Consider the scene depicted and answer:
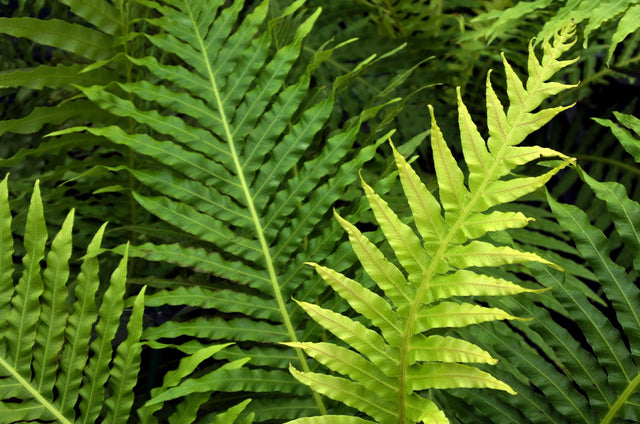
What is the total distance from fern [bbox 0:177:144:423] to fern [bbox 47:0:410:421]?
53 mm

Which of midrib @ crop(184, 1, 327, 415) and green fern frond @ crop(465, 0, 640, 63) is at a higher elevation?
green fern frond @ crop(465, 0, 640, 63)

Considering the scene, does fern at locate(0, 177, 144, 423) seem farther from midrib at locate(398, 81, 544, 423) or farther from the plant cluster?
midrib at locate(398, 81, 544, 423)

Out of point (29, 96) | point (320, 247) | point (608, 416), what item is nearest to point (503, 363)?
point (608, 416)

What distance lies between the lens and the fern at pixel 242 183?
66cm

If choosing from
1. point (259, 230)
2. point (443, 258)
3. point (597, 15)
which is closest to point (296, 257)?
point (259, 230)

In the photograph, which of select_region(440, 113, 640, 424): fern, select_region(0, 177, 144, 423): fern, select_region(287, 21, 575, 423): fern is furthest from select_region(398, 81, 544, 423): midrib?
select_region(0, 177, 144, 423): fern

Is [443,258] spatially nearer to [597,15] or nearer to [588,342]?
[588,342]

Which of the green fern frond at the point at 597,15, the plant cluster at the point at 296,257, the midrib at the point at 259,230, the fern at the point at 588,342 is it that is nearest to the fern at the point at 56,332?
the plant cluster at the point at 296,257

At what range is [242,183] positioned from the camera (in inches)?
28.2

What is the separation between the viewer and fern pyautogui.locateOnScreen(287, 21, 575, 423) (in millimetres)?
489

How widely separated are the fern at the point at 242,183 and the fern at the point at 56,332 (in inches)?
2.1

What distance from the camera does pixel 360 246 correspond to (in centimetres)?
51

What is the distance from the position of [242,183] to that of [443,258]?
0.30m

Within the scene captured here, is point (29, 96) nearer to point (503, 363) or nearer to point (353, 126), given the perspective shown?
point (353, 126)
